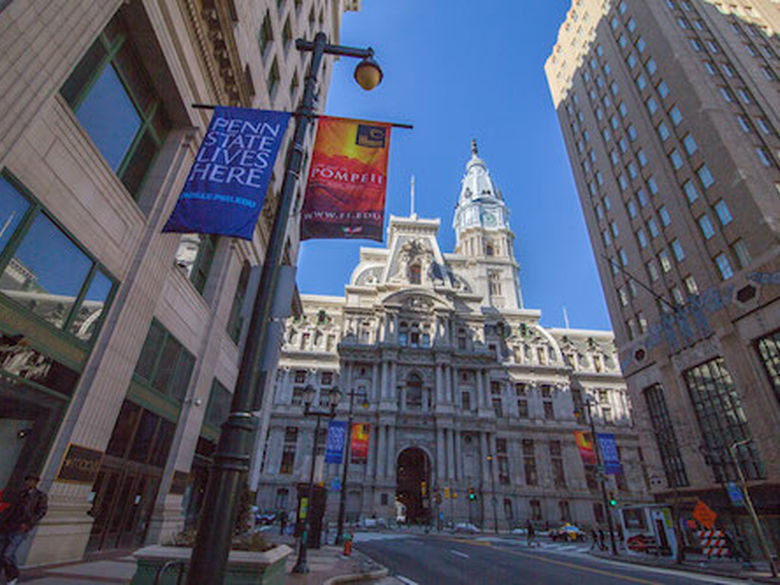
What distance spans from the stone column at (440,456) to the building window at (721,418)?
98.3 ft

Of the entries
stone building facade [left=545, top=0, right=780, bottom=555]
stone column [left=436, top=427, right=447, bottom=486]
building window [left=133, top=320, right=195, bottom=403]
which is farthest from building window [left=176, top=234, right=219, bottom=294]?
stone column [left=436, top=427, right=447, bottom=486]

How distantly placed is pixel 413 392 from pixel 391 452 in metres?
9.29

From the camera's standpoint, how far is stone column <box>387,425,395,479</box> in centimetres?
5027

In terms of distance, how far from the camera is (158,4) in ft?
36.8

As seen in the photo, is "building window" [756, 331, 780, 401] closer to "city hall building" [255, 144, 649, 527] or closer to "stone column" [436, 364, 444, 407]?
"city hall building" [255, 144, 649, 527]

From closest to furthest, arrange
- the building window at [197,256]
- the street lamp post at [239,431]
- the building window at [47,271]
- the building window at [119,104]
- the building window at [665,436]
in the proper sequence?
the street lamp post at [239,431] → the building window at [47,271] → the building window at [119,104] → the building window at [197,256] → the building window at [665,436]

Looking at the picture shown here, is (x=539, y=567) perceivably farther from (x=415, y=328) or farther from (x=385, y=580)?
(x=415, y=328)

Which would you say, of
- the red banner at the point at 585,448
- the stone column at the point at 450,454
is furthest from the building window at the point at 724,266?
the stone column at the point at 450,454

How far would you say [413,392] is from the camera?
57875 millimetres

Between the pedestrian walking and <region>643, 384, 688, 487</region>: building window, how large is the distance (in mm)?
36363

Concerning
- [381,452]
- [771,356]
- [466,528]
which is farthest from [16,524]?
[381,452]

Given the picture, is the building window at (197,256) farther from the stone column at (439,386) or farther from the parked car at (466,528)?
the stone column at (439,386)

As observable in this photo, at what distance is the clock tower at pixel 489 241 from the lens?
78250mm

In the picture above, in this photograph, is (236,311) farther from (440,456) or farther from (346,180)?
(440,456)
